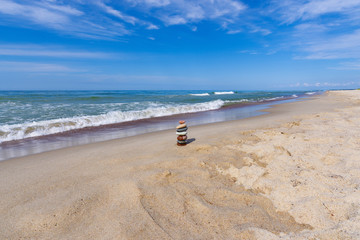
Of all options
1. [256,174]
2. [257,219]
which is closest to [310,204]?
[257,219]

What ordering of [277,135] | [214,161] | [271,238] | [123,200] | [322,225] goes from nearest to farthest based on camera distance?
1. [271,238]
2. [322,225]
3. [123,200]
4. [214,161]
5. [277,135]

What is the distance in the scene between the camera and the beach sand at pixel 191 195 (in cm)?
196

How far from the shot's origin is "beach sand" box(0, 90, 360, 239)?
196cm

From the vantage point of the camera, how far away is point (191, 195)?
2531 mm

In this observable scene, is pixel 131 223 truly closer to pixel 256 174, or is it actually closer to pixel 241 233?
pixel 241 233

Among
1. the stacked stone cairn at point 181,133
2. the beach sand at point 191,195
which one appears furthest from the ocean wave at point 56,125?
the stacked stone cairn at point 181,133

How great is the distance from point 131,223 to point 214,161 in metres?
1.97

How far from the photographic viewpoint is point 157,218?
2.12 metres

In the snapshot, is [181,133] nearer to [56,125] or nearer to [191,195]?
[191,195]

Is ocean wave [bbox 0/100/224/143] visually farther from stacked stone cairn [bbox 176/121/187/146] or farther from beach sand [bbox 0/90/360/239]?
stacked stone cairn [bbox 176/121/187/146]

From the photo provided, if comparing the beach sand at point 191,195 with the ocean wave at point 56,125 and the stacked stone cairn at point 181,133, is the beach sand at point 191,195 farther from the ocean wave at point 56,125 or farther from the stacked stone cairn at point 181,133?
the ocean wave at point 56,125

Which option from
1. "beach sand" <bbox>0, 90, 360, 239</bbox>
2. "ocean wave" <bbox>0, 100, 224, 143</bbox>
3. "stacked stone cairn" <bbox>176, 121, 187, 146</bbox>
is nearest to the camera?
"beach sand" <bbox>0, 90, 360, 239</bbox>

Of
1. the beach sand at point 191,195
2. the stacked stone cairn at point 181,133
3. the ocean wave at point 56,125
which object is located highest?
the stacked stone cairn at point 181,133

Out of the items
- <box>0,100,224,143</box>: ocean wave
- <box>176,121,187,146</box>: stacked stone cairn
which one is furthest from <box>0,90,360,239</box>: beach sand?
<box>0,100,224,143</box>: ocean wave
